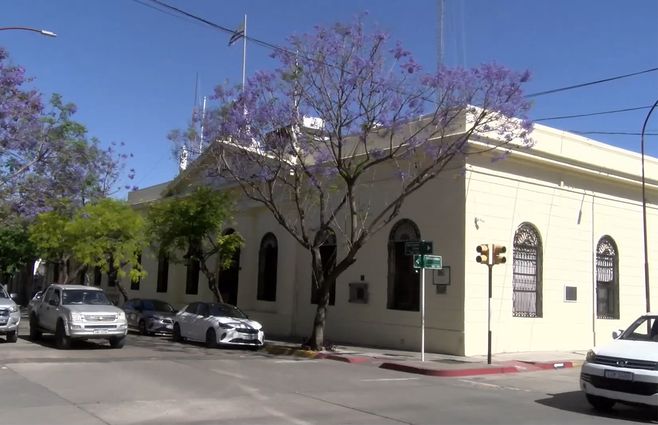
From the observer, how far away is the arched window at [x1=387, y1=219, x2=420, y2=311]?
21641 mm

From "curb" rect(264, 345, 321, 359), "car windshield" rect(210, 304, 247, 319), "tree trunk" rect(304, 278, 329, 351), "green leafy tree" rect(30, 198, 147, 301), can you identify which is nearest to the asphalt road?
"curb" rect(264, 345, 321, 359)

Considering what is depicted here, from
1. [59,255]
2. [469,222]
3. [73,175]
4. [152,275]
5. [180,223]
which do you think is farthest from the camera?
[152,275]

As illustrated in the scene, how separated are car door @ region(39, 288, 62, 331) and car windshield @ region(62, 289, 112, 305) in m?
0.19

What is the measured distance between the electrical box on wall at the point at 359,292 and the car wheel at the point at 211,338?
5.22 meters

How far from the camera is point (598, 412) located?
10.7m

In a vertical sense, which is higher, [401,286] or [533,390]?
[401,286]

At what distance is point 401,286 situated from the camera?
22109mm

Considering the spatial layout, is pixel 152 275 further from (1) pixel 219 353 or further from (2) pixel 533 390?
(2) pixel 533 390

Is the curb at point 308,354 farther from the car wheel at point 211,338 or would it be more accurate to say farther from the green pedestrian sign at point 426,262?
the green pedestrian sign at point 426,262

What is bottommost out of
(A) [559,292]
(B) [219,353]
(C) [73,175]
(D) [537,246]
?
(B) [219,353]

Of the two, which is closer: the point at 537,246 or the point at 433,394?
the point at 433,394

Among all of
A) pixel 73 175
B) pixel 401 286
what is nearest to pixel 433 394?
pixel 401 286

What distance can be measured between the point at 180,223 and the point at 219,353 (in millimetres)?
8627

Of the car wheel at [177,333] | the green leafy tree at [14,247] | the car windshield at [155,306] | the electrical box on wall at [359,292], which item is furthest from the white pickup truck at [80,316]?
the green leafy tree at [14,247]
